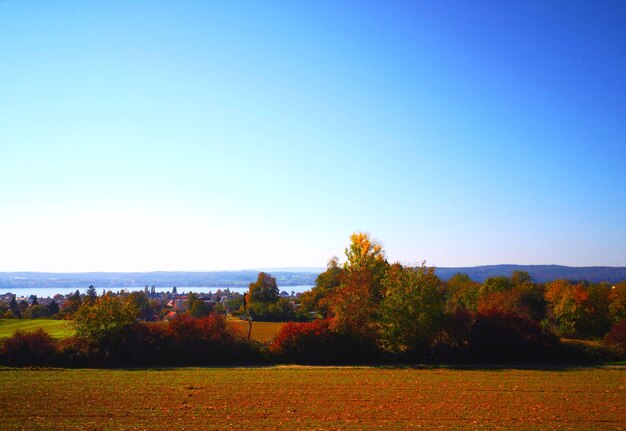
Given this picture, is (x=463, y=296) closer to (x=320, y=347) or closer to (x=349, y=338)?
(x=349, y=338)

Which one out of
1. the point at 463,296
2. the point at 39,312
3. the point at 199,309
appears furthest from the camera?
the point at 39,312

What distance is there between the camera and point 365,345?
127 ft

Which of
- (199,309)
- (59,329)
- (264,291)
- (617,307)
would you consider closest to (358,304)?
(617,307)

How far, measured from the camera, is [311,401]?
67.7ft

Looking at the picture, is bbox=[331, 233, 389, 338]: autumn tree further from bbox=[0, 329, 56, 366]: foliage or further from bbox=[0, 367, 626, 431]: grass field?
bbox=[0, 329, 56, 366]: foliage

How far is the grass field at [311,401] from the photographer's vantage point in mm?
16875

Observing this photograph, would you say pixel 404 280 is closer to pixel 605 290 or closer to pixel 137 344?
pixel 137 344

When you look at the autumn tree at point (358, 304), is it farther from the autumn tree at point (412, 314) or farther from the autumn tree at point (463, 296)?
the autumn tree at point (463, 296)

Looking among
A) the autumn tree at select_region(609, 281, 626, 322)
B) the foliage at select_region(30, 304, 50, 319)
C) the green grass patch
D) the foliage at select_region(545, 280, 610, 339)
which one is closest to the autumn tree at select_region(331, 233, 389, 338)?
the green grass patch

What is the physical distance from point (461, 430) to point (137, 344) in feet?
96.1

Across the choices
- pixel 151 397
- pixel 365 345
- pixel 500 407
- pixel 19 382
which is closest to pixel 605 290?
pixel 365 345

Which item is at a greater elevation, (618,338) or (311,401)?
(311,401)

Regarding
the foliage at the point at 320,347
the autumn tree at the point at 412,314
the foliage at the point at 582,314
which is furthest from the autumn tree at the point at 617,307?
the foliage at the point at 320,347

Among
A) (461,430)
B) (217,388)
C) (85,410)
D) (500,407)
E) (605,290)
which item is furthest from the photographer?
(605,290)
